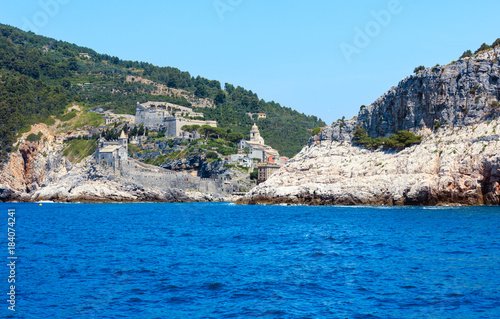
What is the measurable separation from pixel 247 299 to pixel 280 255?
7828mm

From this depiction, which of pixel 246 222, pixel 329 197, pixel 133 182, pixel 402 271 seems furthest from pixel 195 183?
pixel 402 271

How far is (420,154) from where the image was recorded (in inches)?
2096

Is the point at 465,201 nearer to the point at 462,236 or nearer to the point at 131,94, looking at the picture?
the point at 462,236

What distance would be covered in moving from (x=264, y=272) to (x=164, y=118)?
323 feet

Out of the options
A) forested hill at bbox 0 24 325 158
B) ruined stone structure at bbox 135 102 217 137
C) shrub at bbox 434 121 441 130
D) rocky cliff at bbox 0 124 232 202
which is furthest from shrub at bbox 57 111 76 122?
shrub at bbox 434 121 441 130

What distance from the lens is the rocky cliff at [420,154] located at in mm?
48031

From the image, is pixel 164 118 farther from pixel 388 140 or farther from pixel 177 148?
pixel 388 140

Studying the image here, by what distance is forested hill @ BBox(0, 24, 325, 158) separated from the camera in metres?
106

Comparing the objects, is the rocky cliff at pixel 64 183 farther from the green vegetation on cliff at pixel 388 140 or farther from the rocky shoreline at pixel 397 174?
the green vegetation on cliff at pixel 388 140

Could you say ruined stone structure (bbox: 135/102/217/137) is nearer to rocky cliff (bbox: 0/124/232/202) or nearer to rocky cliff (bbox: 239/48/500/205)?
rocky cliff (bbox: 0/124/232/202)

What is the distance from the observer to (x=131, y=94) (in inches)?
5738

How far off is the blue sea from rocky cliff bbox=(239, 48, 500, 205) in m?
14.2

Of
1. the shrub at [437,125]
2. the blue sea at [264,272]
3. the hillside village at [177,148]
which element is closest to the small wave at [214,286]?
the blue sea at [264,272]

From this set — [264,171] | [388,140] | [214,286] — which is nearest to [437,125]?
[388,140]
